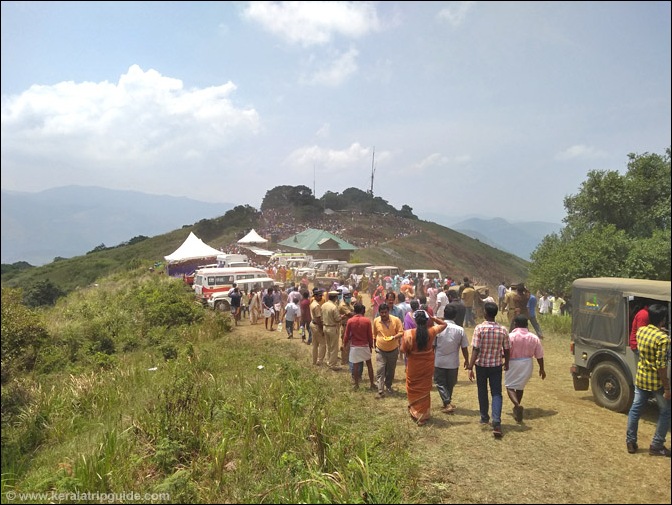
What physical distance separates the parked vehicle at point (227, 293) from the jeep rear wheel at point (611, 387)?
1445 cm

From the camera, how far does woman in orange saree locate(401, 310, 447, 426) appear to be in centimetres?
574

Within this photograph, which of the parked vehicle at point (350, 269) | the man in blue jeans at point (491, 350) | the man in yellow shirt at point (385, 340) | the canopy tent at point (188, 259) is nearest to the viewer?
the man in blue jeans at point (491, 350)

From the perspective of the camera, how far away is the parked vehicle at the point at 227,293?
18.8 m

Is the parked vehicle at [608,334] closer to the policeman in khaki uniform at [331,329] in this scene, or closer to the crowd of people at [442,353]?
the crowd of people at [442,353]

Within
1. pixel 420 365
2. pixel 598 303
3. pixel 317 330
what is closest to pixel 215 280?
pixel 317 330

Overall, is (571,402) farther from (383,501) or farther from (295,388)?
(295,388)

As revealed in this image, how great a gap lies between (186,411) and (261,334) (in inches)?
286

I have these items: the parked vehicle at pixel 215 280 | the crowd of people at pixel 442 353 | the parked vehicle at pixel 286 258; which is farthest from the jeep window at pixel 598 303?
the parked vehicle at pixel 286 258

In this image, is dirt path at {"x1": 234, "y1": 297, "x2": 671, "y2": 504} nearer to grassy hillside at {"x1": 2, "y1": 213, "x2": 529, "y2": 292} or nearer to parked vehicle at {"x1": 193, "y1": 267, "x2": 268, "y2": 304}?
parked vehicle at {"x1": 193, "y1": 267, "x2": 268, "y2": 304}

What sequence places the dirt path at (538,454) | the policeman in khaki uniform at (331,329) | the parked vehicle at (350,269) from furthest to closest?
1. the parked vehicle at (350,269)
2. the policeman in khaki uniform at (331,329)
3. the dirt path at (538,454)

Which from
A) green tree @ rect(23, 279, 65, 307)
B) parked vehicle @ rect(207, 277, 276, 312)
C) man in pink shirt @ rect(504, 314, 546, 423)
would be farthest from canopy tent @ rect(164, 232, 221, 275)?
man in pink shirt @ rect(504, 314, 546, 423)

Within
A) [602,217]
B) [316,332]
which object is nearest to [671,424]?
[316,332]

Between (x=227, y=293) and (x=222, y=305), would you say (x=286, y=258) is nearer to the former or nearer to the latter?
(x=227, y=293)

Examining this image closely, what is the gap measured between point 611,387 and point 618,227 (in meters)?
14.3
